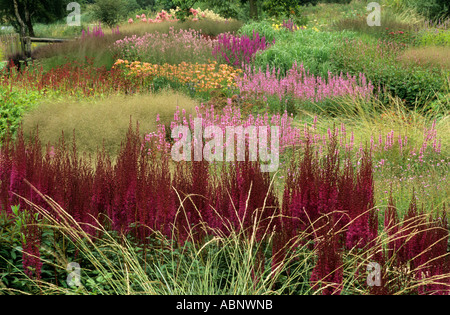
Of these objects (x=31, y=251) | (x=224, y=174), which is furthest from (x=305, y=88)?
(x=31, y=251)

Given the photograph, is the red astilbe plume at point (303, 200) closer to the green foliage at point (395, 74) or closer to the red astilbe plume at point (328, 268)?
the red astilbe plume at point (328, 268)

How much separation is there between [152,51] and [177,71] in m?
2.40

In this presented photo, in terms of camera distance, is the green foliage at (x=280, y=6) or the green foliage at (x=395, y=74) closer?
the green foliage at (x=395, y=74)

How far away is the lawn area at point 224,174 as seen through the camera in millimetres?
3137

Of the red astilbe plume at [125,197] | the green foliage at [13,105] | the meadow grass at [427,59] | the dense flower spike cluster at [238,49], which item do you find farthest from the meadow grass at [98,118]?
the meadow grass at [427,59]

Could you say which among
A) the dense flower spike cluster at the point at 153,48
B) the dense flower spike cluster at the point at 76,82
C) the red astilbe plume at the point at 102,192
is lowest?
the dense flower spike cluster at the point at 76,82

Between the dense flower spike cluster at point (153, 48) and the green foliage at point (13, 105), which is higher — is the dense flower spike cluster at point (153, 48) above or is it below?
above

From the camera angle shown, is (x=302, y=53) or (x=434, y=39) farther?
(x=434, y=39)

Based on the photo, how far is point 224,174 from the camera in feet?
12.8

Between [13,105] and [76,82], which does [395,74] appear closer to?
[76,82]
